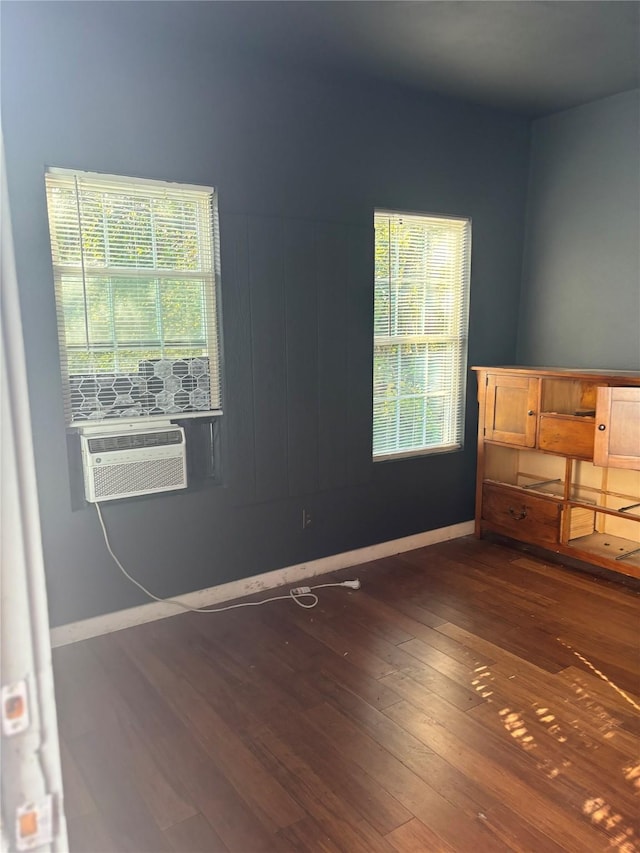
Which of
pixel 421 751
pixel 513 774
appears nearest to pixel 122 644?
pixel 421 751

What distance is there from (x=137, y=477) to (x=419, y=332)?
1.94 m

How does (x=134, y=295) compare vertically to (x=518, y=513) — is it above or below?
above

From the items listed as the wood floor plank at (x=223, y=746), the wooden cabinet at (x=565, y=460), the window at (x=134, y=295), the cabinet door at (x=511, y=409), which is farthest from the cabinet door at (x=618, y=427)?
the wood floor plank at (x=223, y=746)

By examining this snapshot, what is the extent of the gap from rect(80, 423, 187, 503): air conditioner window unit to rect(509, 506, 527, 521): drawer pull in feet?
6.82

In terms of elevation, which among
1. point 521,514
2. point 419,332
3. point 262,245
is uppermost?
point 262,245

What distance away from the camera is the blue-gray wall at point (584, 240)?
3.62 meters

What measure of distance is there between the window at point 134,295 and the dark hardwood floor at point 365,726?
1.12m

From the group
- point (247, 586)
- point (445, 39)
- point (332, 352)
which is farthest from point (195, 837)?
point (445, 39)

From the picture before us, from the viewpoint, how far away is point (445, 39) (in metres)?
2.83

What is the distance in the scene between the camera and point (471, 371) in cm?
407

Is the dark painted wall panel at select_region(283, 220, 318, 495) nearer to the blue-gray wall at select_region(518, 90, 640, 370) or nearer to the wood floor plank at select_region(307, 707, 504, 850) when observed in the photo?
the wood floor plank at select_region(307, 707, 504, 850)

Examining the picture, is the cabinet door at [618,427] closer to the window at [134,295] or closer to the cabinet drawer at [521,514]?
the cabinet drawer at [521,514]

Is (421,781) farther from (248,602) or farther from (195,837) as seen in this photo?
(248,602)

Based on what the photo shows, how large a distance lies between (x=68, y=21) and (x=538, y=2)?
1.90 m
